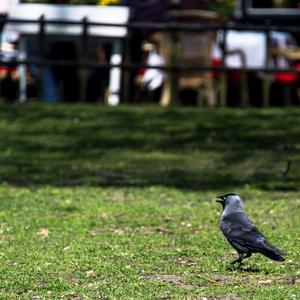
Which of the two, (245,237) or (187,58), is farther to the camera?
(187,58)

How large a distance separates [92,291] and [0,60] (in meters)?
11.3

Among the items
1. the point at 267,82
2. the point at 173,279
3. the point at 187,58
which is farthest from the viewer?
the point at 267,82

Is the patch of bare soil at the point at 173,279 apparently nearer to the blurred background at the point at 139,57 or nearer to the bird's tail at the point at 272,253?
the bird's tail at the point at 272,253

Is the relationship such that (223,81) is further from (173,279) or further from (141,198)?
(173,279)

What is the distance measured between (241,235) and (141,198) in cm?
441

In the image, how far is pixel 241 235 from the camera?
25.8 feet

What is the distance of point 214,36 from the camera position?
18.5 metres

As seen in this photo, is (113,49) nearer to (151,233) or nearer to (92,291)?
(151,233)

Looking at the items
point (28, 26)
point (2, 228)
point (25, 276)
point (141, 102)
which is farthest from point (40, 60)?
point (25, 276)

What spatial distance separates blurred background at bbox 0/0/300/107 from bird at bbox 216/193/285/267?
988 centimetres

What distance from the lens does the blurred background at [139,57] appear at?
1828 cm

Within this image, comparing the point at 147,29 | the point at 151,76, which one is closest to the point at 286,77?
the point at 151,76

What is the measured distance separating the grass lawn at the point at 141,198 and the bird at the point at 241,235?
0.17 m

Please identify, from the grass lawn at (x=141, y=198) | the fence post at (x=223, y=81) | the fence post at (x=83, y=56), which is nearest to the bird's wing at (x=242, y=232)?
the grass lawn at (x=141, y=198)
